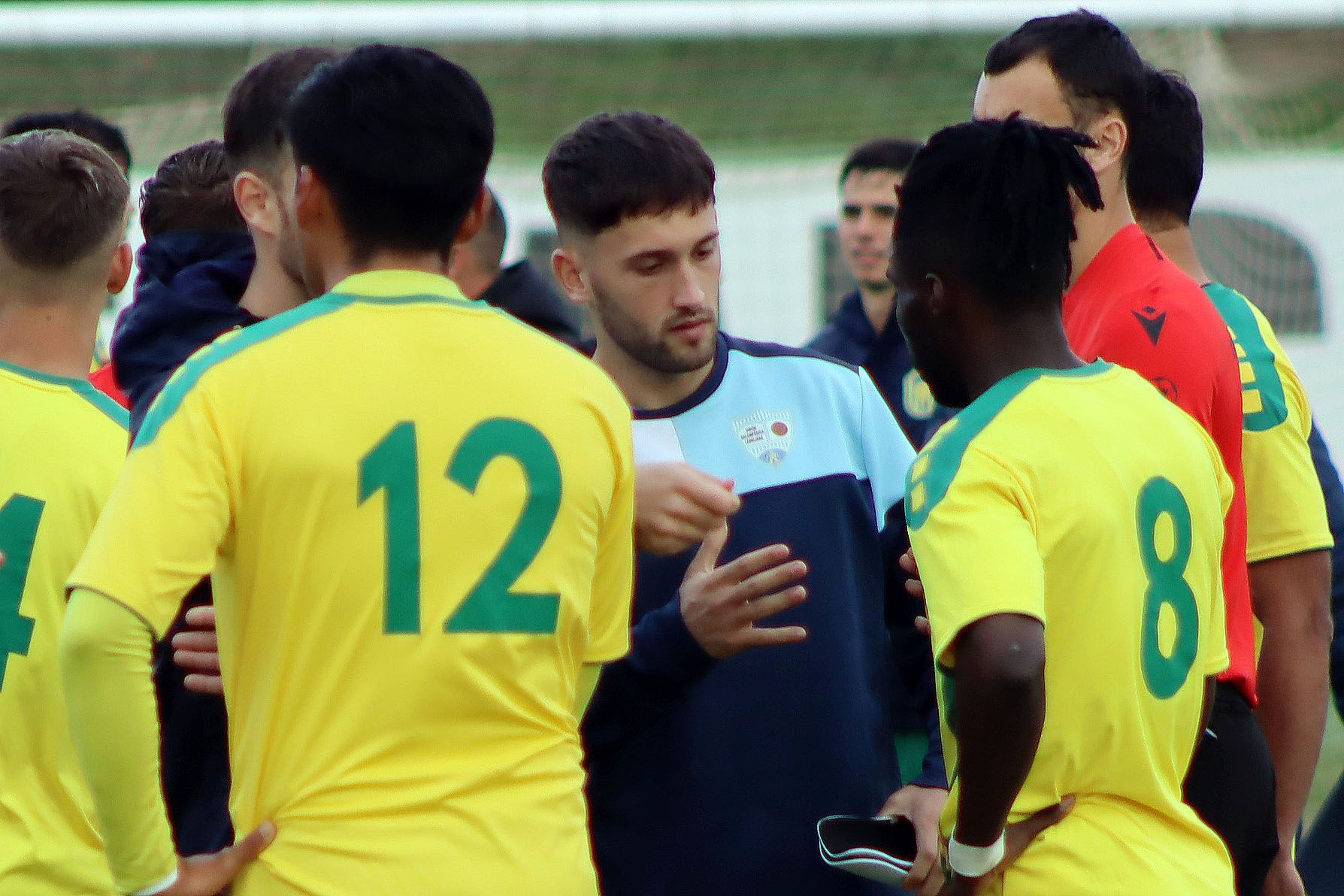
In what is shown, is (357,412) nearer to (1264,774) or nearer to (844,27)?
(1264,774)

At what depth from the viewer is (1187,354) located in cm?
244

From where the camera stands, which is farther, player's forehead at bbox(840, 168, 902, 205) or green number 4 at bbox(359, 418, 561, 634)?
player's forehead at bbox(840, 168, 902, 205)

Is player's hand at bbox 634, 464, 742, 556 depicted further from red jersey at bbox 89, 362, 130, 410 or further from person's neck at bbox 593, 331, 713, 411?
red jersey at bbox 89, 362, 130, 410

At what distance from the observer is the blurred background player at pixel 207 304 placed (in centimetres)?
226

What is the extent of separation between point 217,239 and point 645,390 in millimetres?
805

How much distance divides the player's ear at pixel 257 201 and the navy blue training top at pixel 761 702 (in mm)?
645

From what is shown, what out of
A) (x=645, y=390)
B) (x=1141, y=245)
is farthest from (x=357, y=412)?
(x=1141, y=245)

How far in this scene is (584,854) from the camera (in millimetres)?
1841

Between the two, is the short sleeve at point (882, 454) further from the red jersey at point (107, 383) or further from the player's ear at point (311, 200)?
the red jersey at point (107, 383)

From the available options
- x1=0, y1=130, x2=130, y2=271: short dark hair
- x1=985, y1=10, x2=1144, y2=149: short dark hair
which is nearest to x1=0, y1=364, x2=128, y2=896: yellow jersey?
x1=0, y1=130, x2=130, y2=271: short dark hair

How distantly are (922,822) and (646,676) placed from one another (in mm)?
439

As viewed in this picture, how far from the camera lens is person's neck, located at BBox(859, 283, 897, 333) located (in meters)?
5.64

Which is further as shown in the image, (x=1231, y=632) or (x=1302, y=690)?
(x=1302, y=690)

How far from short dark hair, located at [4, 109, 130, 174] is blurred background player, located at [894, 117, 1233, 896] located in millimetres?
2818
